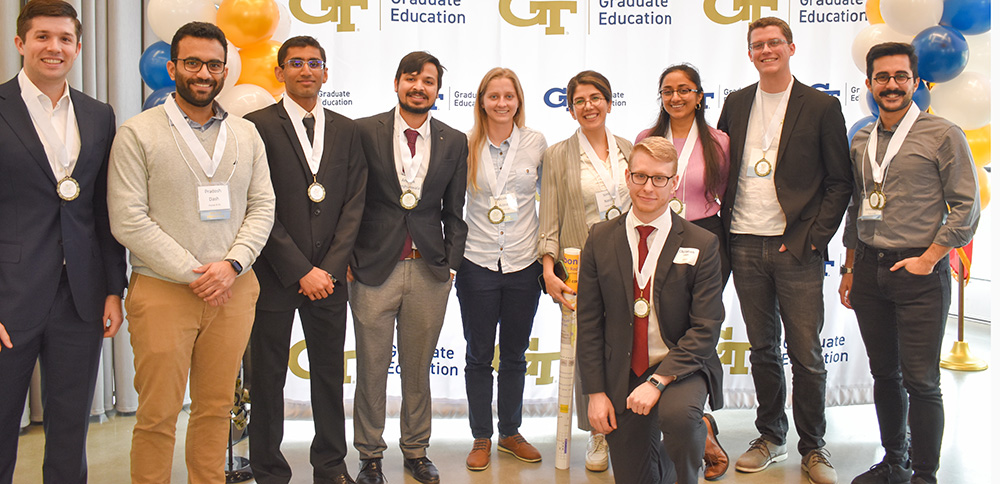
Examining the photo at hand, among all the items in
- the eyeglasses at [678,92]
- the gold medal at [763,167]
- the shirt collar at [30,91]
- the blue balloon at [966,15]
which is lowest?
the gold medal at [763,167]

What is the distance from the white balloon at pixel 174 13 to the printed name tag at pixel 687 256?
2390 millimetres

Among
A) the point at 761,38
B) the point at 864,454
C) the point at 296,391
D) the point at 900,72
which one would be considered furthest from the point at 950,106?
the point at 296,391

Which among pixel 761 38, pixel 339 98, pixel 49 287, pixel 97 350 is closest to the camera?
pixel 49 287

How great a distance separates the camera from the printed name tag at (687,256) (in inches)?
105

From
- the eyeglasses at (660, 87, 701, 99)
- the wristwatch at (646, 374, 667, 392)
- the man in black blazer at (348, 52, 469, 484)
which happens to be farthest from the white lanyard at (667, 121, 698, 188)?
the wristwatch at (646, 374, 667, 392)

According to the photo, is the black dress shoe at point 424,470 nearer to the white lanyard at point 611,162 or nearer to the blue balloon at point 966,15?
the white lanyard at point 611,162

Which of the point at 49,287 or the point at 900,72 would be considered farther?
the point at 900,72

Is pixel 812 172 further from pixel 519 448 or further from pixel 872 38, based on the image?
pixel 519 448

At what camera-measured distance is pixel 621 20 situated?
447 centimetres

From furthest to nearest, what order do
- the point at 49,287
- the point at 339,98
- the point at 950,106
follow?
the point at 339,98 → the point at 950,106 → the point at 49,287

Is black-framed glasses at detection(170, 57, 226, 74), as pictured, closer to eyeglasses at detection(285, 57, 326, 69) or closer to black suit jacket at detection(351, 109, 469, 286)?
eyeglasses at detection(285, 57, 326, 69)

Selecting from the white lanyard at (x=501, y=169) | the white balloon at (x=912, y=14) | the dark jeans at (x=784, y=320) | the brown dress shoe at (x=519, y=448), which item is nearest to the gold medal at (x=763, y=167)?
the dark jeans at (x=784, y=320)

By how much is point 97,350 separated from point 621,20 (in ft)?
10.7

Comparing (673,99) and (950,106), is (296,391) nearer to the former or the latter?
(673,99)
